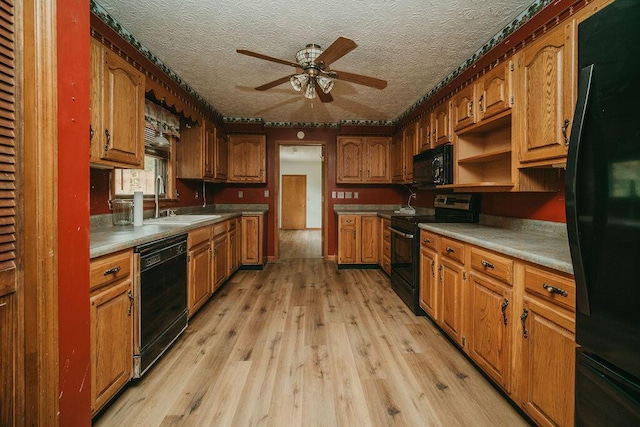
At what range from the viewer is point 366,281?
3959 mm

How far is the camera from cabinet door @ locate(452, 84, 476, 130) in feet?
8.14

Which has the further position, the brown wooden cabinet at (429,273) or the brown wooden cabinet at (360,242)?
the brown wooden cabinet at (360,242)

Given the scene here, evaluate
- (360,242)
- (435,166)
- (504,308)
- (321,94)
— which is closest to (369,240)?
(360,242)

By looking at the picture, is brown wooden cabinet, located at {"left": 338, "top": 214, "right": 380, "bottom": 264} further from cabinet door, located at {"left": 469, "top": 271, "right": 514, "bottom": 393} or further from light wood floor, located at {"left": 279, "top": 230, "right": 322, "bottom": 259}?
cabinet door, located at {"left": 469, "top": 271, "right": 514, "bottom": 393}

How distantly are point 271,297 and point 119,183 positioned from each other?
185 cm

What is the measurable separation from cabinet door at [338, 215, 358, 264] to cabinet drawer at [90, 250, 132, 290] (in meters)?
3.25

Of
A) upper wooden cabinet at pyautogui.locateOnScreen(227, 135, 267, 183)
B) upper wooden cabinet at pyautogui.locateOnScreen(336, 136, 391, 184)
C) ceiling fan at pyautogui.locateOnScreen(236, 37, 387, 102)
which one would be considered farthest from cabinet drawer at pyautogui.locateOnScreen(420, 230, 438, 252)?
upper wooden cabinet at pyautogui.locateOnScreen(227, 135, 267, 183)

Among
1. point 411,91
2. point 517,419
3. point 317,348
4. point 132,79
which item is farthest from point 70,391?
point 411,91

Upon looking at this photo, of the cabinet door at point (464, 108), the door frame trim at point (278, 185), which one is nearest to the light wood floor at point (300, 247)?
the door frame trim at point (278, 185)

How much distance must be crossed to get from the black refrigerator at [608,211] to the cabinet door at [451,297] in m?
1.07

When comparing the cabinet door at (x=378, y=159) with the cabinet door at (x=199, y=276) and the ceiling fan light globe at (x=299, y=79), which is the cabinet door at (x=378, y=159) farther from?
the cabinet door at (x=199, y=276)

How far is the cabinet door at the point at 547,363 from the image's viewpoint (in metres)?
1.21

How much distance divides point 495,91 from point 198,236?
2.69 metres

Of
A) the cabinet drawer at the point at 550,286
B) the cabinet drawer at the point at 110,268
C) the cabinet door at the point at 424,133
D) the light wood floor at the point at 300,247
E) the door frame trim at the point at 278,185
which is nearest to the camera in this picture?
the cabinet drawer at the point at 550,286
